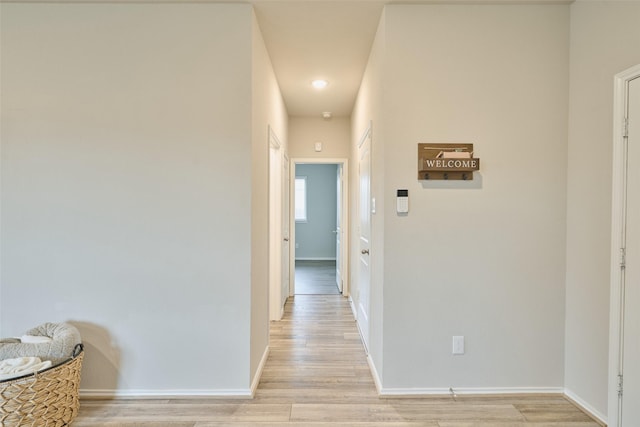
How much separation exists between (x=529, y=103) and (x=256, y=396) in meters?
2.71

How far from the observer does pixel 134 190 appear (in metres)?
2.19

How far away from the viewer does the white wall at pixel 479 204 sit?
2.21 meters

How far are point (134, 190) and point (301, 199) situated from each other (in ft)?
21.3

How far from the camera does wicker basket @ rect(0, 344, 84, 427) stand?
166cm

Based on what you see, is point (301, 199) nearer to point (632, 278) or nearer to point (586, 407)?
point (586, 407)

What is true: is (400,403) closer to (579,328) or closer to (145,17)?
(579,328)

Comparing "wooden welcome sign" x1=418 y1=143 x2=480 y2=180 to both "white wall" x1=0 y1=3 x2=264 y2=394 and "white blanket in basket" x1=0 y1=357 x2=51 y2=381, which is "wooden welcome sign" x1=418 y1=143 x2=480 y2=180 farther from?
"white blanket in basket" x1=0 y1=357 x2=51 y2=381

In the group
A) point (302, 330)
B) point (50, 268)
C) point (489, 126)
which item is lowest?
point (302, 330)

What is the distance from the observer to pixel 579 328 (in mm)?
2121

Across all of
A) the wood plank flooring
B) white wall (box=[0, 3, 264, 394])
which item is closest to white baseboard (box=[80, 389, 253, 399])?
white wall (box=[0, 3, 264, 394])

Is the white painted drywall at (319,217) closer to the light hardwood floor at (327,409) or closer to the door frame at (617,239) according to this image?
the light hardwood floor at (327,409)

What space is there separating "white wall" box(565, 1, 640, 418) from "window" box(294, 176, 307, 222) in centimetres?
676

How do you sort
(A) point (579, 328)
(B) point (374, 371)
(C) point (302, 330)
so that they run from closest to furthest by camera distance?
(A) point (579, 328) < (B) point (374, 371) < (C) point (302, 330)

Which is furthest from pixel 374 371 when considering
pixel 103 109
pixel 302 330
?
pixel 103 109
